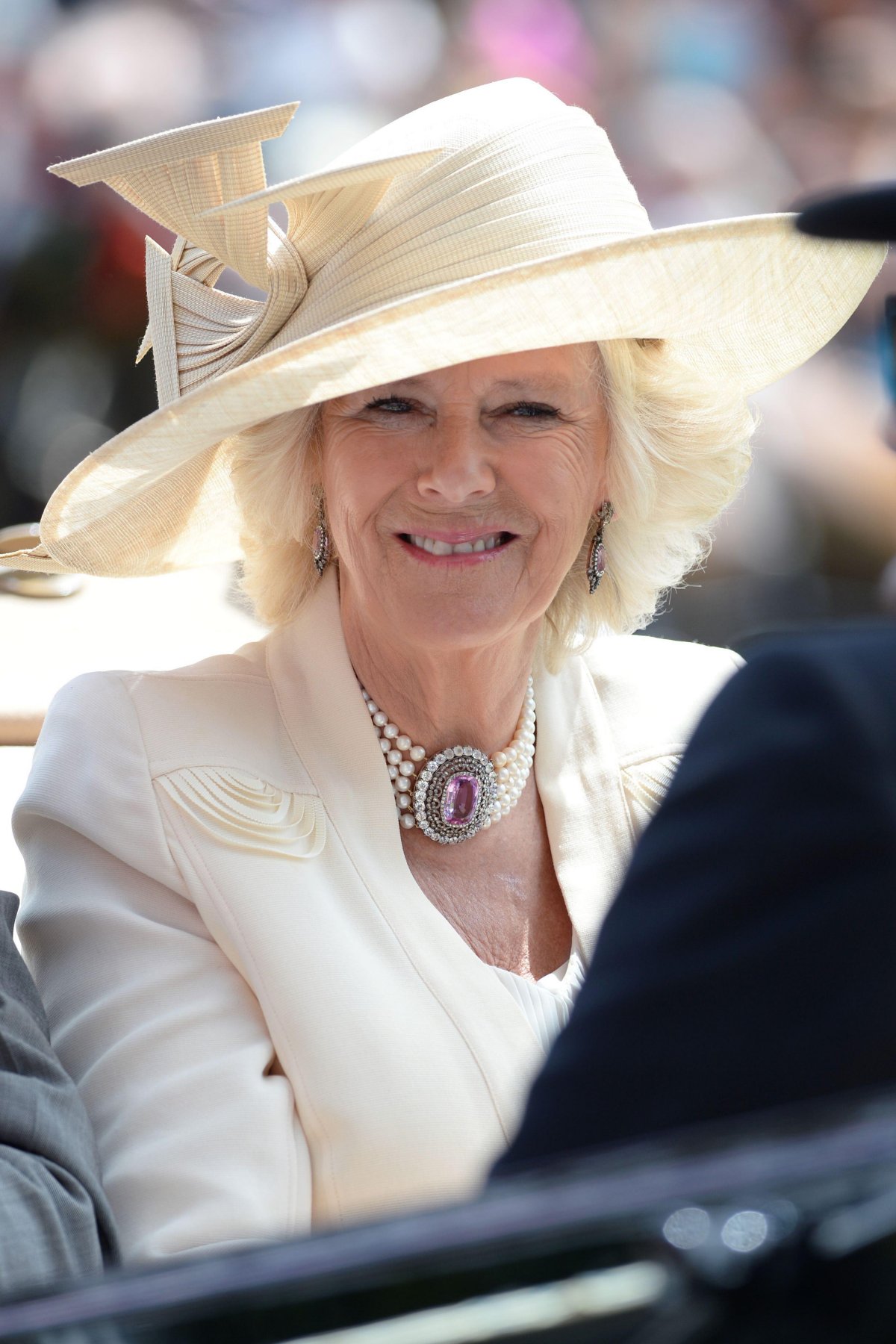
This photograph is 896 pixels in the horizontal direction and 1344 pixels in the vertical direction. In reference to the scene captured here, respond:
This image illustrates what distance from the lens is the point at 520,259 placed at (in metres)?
1.87

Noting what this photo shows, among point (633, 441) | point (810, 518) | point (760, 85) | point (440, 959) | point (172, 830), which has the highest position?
point (760, 85)

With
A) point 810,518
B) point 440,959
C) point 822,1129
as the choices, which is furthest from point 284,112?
point 810,518

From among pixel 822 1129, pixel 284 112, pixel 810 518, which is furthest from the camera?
pixel 810 518

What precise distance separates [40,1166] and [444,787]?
0.76 m

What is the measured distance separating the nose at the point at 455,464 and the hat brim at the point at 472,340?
0.13m

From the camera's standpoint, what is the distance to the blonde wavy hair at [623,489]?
6.76 ft

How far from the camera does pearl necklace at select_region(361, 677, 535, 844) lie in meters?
2.04

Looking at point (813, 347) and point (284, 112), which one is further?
point (813, 347)

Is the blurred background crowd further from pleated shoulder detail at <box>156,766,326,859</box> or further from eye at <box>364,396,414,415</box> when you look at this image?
pleated shoulder detail at <box>156,766,326,859</box>

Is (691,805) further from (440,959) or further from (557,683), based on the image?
(557,683)

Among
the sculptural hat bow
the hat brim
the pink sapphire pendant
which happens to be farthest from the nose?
the pink sapphire pendant

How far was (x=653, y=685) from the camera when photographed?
2.38 meters

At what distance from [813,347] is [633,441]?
304 millimetres

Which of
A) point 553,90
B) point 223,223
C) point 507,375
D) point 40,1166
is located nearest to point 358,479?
point 507,375
